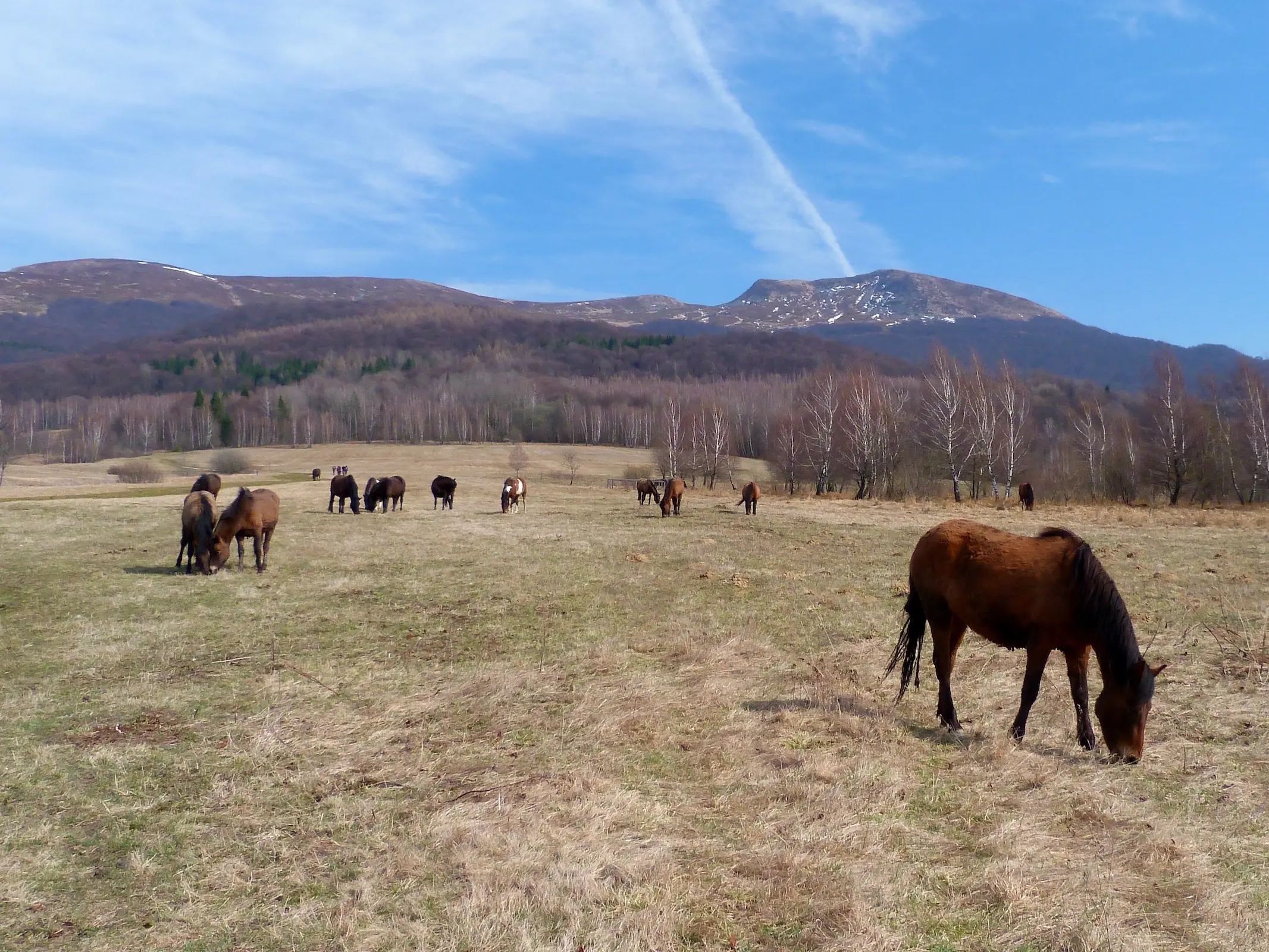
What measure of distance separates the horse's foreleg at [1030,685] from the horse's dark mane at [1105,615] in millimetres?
460

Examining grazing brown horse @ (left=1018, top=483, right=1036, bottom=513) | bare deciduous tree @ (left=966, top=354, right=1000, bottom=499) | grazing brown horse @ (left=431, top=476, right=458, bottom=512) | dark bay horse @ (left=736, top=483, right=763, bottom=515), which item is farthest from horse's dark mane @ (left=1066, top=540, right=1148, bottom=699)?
bare deciduous tree @ (left=966, top=354, right=1000, bottom=499)

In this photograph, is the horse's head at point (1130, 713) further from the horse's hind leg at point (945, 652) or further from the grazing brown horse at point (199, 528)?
the grazing brown horse at point (199, 528)

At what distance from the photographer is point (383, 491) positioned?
1214 inches

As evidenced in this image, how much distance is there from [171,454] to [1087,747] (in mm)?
108402

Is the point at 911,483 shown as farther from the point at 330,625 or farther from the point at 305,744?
the point at 305,744

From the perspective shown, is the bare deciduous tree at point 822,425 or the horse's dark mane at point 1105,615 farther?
the bare deciduous tree at point 822,425

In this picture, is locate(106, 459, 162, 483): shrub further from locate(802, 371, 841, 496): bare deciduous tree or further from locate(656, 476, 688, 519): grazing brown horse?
locate(802, 371, 841, 496): bare deciduous tree

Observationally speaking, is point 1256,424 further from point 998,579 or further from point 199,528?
point 199,528

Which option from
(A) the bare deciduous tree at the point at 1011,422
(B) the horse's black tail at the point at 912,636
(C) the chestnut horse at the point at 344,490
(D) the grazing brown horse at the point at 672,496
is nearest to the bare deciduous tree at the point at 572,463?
(D) the grazing brown horse at the point at 672,496

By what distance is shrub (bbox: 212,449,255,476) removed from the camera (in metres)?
75.1

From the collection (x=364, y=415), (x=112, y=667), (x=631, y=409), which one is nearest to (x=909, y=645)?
(x=112, y=667)

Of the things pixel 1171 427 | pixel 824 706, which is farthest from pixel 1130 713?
pixel 1171 427

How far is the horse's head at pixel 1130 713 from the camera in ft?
20.9

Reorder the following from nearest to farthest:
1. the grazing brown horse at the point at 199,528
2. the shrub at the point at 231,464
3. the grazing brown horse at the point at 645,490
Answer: the grazing brown horse at the point at 199,528, the grazing brown horse at the point at 645,490, the shrub at the point at 231,464
